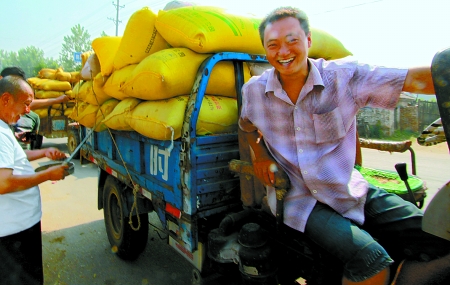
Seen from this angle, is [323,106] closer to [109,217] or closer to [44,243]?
[109,217]

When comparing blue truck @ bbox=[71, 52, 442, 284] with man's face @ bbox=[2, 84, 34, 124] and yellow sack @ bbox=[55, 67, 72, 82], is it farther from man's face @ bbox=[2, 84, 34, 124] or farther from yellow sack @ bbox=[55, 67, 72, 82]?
yellow sack @ bbox=[55, 67, 72, 82]

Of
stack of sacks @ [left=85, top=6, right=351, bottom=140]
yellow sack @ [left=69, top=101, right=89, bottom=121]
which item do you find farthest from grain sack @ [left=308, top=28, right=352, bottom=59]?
yellow sack @ [left=69, top=101, right=89, bottom=121]

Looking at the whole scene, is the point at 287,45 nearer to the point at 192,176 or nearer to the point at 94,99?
the point at 192,176

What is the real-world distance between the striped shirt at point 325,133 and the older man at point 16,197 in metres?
1.38

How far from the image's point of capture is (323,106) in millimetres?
1617

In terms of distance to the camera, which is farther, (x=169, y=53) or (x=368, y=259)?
(x=169, y=53)

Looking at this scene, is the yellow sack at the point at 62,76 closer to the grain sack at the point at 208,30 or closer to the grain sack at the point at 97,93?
the grain sack at the point at 97,93

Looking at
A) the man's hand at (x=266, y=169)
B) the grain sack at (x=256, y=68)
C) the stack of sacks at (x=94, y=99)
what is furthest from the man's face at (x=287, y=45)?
the stack of sacks at (x=94, y=99)

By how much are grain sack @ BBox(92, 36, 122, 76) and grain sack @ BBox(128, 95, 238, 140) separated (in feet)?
2.81

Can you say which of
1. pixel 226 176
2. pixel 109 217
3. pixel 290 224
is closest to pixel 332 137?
pixel 290 224

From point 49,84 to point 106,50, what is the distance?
7840mm

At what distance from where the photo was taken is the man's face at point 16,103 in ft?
6.35

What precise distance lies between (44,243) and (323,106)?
3.44 m

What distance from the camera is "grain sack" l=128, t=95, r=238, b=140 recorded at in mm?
2031
